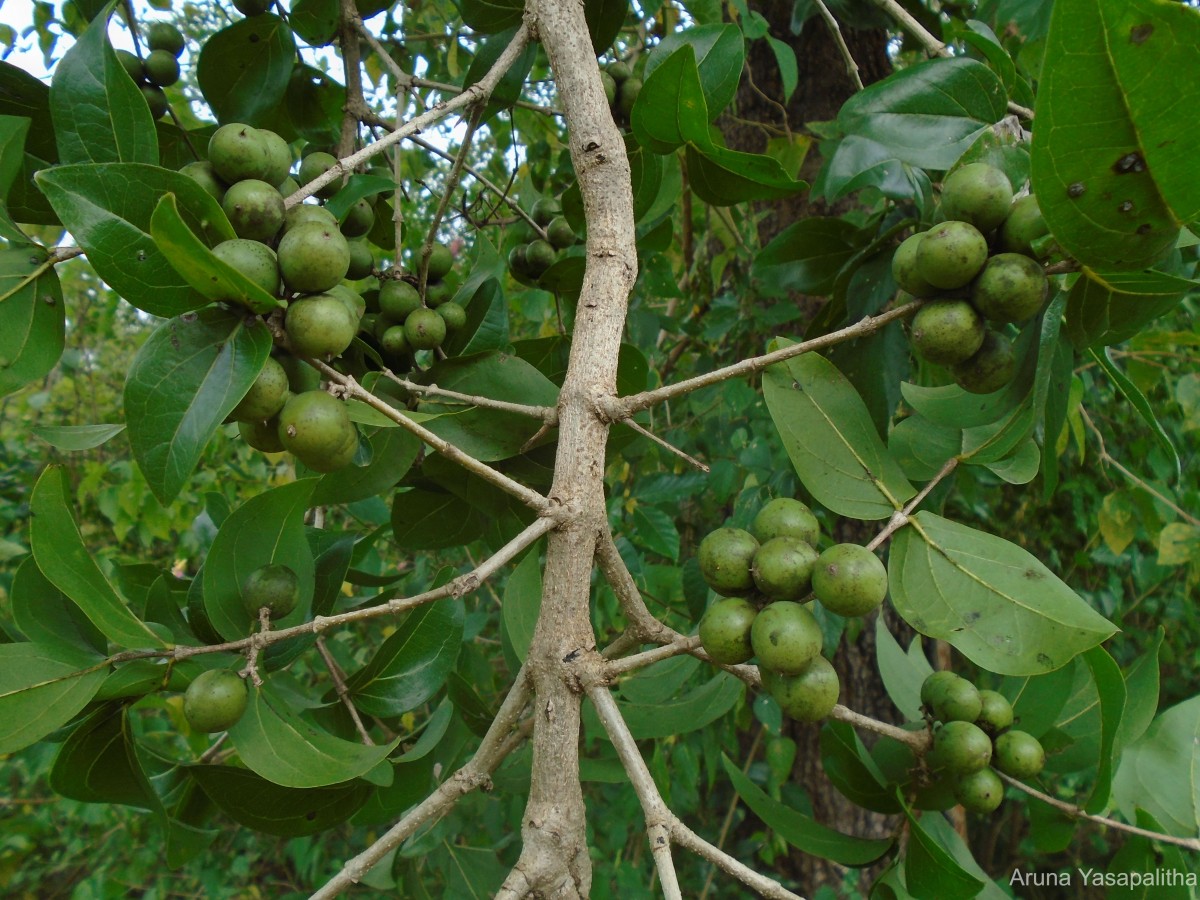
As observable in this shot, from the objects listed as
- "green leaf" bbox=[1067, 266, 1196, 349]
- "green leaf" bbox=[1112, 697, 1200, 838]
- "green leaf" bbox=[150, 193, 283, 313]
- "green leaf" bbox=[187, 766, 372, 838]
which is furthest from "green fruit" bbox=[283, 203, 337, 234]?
"green leaf" bbox=[1112, 697, 1200, 838]

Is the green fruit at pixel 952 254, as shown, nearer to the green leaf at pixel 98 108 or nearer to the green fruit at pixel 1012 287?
the green fruit at pixel 1012 287

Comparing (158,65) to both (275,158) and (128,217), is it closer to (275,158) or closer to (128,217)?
(275,158)

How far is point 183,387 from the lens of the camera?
86cm

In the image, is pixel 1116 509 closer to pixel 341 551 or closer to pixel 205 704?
pixel 341 551

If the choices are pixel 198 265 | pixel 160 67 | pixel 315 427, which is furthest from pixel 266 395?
pixel 160 67

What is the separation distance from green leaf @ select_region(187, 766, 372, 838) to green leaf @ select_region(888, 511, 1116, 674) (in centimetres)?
77

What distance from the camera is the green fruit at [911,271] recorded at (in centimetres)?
91

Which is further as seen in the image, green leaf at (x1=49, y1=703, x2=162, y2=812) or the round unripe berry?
green leaf at (x1=49, y1=703, x2=162, y2=812)

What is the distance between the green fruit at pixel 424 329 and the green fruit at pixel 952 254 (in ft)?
2.28

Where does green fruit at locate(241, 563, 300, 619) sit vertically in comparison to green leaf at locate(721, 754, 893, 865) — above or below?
above

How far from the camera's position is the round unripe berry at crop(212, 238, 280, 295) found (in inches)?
33.5

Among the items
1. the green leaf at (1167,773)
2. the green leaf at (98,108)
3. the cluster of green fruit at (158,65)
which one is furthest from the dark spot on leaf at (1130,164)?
the cluster of green fruit at (158,65)

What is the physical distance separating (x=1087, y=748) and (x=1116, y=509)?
75.4 inches

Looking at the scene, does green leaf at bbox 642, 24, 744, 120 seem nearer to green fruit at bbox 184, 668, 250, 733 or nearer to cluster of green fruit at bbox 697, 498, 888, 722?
cluster of green fruit at bbox 697, 498, 888, 722
